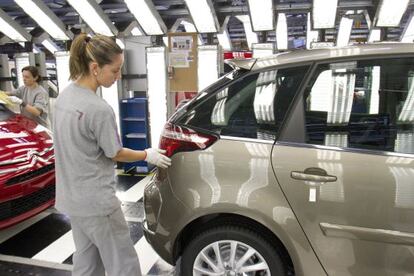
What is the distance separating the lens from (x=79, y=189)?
6.12 ft

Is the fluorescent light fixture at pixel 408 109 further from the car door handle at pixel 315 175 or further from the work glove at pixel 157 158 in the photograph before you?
the work glove at pixel 157 158

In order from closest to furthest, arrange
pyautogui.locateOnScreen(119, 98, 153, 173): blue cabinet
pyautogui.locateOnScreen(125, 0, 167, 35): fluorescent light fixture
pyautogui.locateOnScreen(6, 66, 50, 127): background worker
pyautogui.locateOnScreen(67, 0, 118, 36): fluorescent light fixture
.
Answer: pyautogui.locateOnScreen(6, 66, 50, 127): background worker
pyautogui.locateOnScreen(125, 0, 167, 35): fluorescent light fixture
pyautogui.locateOnScreen(67, 0, 118, 36): fluorescent light fixture
pyautogui.locateOnScreen(119, 98, 153, 173): blue cabinet

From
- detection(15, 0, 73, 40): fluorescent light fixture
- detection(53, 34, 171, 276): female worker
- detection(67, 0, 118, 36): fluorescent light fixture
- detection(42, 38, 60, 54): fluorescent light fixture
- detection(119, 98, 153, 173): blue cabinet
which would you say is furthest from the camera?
detection(42, 38, 60, 54): fluorescent light fixture

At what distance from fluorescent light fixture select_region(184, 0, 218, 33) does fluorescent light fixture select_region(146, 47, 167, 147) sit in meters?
0.62

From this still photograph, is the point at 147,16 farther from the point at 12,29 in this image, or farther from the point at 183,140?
the point at 183,140

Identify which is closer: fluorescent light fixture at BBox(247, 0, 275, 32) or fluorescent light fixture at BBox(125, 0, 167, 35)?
fluorescent light fixture at BBox(247, 0, 275, 32)

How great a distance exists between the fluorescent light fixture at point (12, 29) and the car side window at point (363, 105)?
17.3 ft

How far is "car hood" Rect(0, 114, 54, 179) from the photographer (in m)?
3.16

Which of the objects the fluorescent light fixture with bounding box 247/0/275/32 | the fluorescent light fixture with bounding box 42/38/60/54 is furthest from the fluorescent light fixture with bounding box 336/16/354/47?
the fluorescent light fixture with bounding box 42/38/60/54

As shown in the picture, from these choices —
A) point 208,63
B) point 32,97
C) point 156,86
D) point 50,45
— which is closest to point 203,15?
point 208,63

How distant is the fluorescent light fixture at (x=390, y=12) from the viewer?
4.29 meters

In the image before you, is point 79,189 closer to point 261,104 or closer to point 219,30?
point 261,104

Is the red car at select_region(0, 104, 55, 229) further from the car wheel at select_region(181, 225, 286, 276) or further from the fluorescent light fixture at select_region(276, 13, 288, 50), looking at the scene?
the fluorescent light fixture at select_region(276, 13, 288, 50)

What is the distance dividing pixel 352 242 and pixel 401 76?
844 millimetres
